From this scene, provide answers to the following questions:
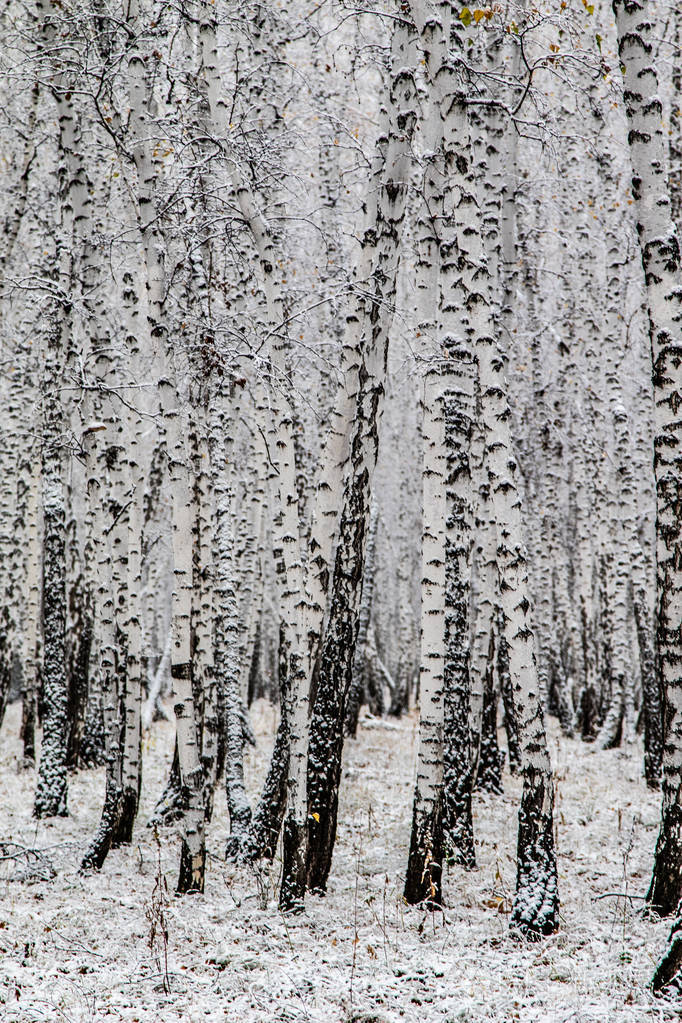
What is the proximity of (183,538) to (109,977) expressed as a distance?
11.3ft

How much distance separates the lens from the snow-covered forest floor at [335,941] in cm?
513

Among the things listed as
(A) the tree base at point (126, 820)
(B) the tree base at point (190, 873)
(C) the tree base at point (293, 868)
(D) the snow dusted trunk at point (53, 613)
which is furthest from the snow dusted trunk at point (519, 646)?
(D) the snow dusted trunk at point (53, 613)

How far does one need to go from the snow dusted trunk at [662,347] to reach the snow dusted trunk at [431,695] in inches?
74.3

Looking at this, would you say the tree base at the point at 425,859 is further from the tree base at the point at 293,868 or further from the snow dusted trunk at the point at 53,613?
the snow dusted trunk at the point at 53,613

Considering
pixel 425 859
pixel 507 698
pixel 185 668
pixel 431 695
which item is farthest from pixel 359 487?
pixel 507 698

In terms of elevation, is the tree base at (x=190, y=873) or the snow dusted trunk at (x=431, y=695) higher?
the snow dusted trunk at (x=431, y=695)

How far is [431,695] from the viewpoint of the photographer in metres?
7.06

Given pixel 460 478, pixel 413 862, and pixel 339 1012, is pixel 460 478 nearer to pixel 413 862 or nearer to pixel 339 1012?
pixel 413 862

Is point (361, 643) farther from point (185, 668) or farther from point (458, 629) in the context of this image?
point (185, 668)

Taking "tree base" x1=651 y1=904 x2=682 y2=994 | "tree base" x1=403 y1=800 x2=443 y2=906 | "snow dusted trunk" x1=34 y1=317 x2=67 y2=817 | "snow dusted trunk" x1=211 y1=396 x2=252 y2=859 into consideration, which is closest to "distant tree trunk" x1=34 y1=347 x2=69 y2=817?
"snow dusted trunk" x1=34 y1=317 x2=67 y2=817

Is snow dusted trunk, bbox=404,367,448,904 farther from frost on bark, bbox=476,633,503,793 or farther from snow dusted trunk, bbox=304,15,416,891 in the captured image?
frost on bark, bbox=476,633,503,793

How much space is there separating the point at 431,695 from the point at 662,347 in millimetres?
3407

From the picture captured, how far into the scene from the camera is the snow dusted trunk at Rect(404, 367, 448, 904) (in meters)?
6.97

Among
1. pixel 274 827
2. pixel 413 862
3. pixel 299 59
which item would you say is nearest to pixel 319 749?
pixel 413 862
